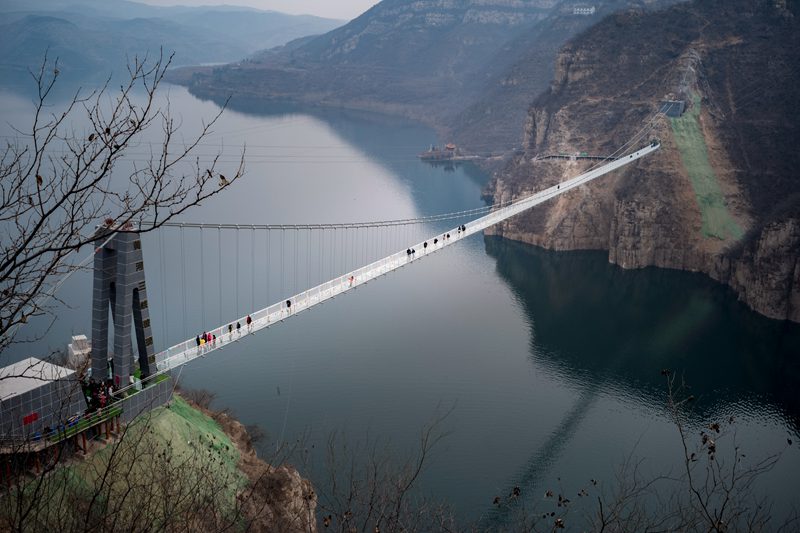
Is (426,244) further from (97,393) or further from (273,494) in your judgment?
(97,393)

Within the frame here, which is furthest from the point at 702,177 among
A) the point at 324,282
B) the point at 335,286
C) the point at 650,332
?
the point at 335,286

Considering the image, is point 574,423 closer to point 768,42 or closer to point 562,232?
point 562,232

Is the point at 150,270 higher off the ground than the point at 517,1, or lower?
lower

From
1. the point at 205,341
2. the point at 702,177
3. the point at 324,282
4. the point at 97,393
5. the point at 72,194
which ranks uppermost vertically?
the point at 72,194

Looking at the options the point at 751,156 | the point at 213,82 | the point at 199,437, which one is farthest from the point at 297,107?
the point at 199,437

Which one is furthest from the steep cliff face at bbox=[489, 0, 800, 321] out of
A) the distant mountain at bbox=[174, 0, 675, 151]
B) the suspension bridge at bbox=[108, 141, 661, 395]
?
the distant mountain at bbox=[174, 0, 675, 151]

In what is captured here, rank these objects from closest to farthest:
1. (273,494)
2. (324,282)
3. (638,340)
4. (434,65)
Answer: (273,494), (638,340), (324,282), (434,65)

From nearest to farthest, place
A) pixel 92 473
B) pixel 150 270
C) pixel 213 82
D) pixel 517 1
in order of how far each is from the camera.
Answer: pixel 92 473
pixel 150 270
pixel 213 82
pixel 517 1
